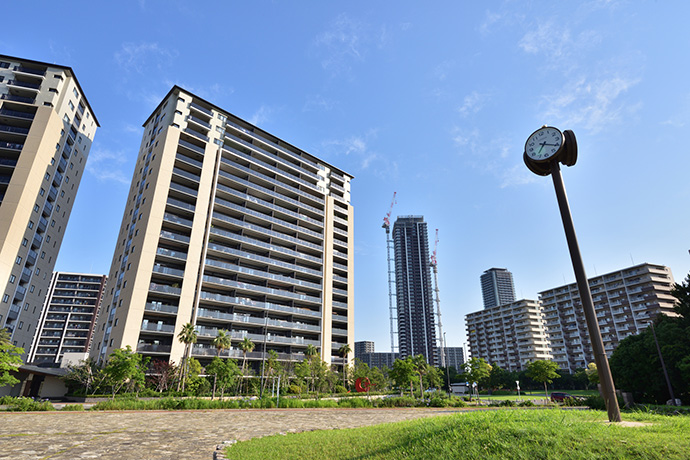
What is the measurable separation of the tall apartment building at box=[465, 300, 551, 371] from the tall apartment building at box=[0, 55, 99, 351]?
135 m

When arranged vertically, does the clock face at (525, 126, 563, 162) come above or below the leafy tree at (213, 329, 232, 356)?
above

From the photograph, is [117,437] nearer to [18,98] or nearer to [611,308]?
[18,98]

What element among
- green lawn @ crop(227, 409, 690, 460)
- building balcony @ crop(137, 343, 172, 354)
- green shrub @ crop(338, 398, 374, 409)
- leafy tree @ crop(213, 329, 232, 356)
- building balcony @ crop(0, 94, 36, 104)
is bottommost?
green shrub @ crop(338, 398, 374, 409)

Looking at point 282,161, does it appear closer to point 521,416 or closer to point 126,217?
point 126,217

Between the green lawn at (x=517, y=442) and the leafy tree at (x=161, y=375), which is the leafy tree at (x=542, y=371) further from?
the leafy tree at (x=161, y=375)

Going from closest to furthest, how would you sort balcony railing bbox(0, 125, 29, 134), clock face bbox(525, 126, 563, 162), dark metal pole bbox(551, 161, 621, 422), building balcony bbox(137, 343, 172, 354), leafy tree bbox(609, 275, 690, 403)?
1. dark metal pole bbox(551, 161, 621, 422)
2. clock face bbox(525, 126, 563, 162)
3. leafy tree bbox(609, 275, 690, 403)
4. building balcony bbox(137, 343, 172, 354)
5. balcony railing bbox(0, 125, 29, 134)

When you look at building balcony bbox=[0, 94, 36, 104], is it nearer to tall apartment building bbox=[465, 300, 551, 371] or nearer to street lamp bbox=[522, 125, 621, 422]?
street lamp bbox=[522, 125, 621, 422]

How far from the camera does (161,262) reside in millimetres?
54000

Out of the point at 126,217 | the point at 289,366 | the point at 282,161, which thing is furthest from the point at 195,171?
the point at 289,366

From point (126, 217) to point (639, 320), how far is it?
127m

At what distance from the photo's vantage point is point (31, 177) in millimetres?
54312

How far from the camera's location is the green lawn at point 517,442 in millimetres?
6660

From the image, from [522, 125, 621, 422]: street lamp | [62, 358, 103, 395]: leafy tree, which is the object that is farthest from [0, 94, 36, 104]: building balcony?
[522, 125, 621, 422]: street lamp

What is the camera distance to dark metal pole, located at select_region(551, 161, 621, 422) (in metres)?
9.96
